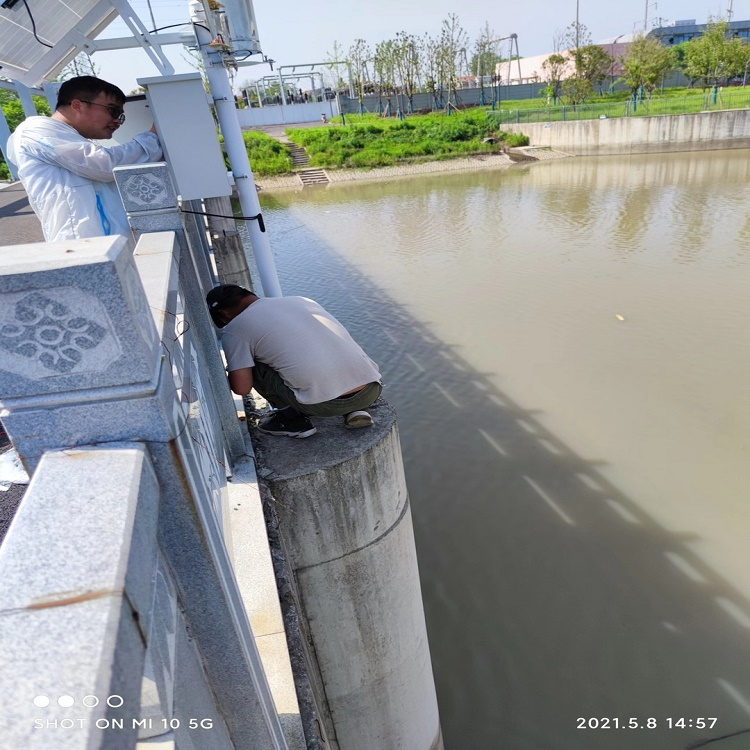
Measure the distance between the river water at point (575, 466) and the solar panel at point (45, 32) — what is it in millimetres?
6046

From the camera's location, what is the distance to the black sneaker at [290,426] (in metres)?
3.19

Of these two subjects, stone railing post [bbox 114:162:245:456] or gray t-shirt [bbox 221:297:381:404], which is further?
gray t-shirt [bbox 221:297:381:404]

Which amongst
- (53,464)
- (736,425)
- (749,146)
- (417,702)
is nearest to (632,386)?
(736,425)

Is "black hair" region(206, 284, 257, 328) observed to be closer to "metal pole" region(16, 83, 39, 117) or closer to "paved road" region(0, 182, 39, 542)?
"paved road" region(0, 182, 39, 542)

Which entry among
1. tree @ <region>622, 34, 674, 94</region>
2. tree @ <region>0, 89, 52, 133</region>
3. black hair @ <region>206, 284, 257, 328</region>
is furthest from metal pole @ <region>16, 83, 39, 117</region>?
tree @ <region>622, 34, 674, 94</region>

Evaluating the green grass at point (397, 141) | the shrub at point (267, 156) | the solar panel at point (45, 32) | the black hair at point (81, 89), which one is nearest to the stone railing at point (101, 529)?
the black hair at point (81, 89)

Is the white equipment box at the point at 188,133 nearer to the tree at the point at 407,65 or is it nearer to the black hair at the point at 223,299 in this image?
the black hair at the point at 223,299

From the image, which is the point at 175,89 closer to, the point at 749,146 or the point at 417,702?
the point at 417,702

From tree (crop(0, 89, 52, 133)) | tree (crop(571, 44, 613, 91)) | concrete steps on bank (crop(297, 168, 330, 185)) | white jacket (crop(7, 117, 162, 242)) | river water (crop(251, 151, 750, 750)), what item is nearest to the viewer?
white jacket (crop(7, 117, 162, 242))

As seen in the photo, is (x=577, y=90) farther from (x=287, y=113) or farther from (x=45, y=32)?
(x=45, y=32)

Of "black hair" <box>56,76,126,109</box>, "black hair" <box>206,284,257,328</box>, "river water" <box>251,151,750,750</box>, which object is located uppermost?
"black hair" <box>56,76,126,109</box>

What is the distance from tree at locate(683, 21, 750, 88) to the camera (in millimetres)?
35625

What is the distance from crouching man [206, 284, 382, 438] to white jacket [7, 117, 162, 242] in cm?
73

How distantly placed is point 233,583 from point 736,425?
25.3ft
